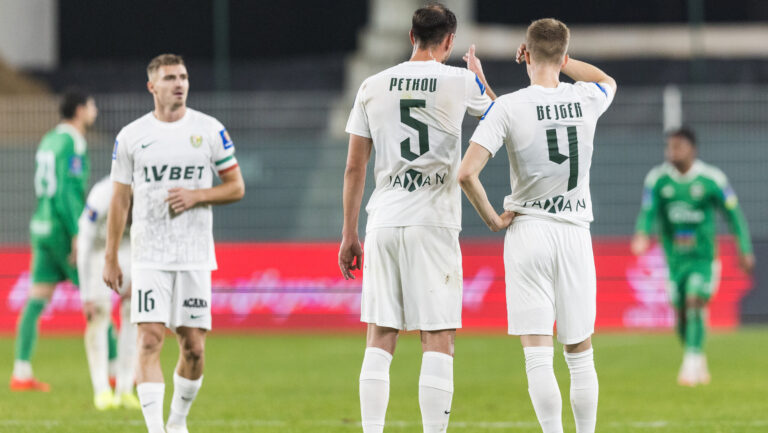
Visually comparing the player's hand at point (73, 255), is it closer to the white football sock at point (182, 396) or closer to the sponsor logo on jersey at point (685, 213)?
the white football sock at point (182, 396)

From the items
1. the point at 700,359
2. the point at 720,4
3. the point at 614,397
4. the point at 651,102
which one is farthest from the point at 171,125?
the point at 720,4

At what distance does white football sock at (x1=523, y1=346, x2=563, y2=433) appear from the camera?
625 cm

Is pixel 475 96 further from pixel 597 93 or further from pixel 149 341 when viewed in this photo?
pixel 149 341

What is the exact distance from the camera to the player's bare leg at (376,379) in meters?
6.33

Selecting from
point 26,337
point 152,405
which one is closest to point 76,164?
point 26,337

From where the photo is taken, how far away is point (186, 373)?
7469 mm

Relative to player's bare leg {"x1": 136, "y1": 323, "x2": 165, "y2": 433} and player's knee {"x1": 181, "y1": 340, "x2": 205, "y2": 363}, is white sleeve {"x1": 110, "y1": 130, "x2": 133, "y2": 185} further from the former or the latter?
player's knee {"x1": 181, "y1": 340, "x2": 205, "y2": 363}

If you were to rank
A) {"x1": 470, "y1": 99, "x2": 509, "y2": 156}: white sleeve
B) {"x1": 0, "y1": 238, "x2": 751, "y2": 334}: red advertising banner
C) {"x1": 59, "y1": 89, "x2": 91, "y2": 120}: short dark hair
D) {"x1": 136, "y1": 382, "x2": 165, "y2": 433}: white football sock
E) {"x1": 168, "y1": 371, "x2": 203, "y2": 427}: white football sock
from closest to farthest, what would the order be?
{"x1": 470, "y1": 99, "x2": 509, "y2": 156}: white sleeve
{"x1": 136, "y1": 382, "x2": 165, "y2": 433}: white football sock
{"x1": 168, "y1": 371, "x2": 203, "y2": 427}: white football sock
{"x1": 59, "y1": 89, "x2": 91, "y2": 120}: short dark hair
{"x1": 0, "y1": 238, "x2": 751, "y2": 334}: red advertising banner

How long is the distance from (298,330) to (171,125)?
1094 centimetres

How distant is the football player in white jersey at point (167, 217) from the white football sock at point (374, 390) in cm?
143

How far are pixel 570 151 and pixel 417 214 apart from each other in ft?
2.73

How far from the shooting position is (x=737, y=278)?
18125 mm

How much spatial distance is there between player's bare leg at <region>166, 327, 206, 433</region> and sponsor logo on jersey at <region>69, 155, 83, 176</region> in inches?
135

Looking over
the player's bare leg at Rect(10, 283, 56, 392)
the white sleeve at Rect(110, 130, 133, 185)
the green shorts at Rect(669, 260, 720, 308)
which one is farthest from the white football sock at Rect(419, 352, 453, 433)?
the green shorts at Rect(669, 260, 720, 308)
